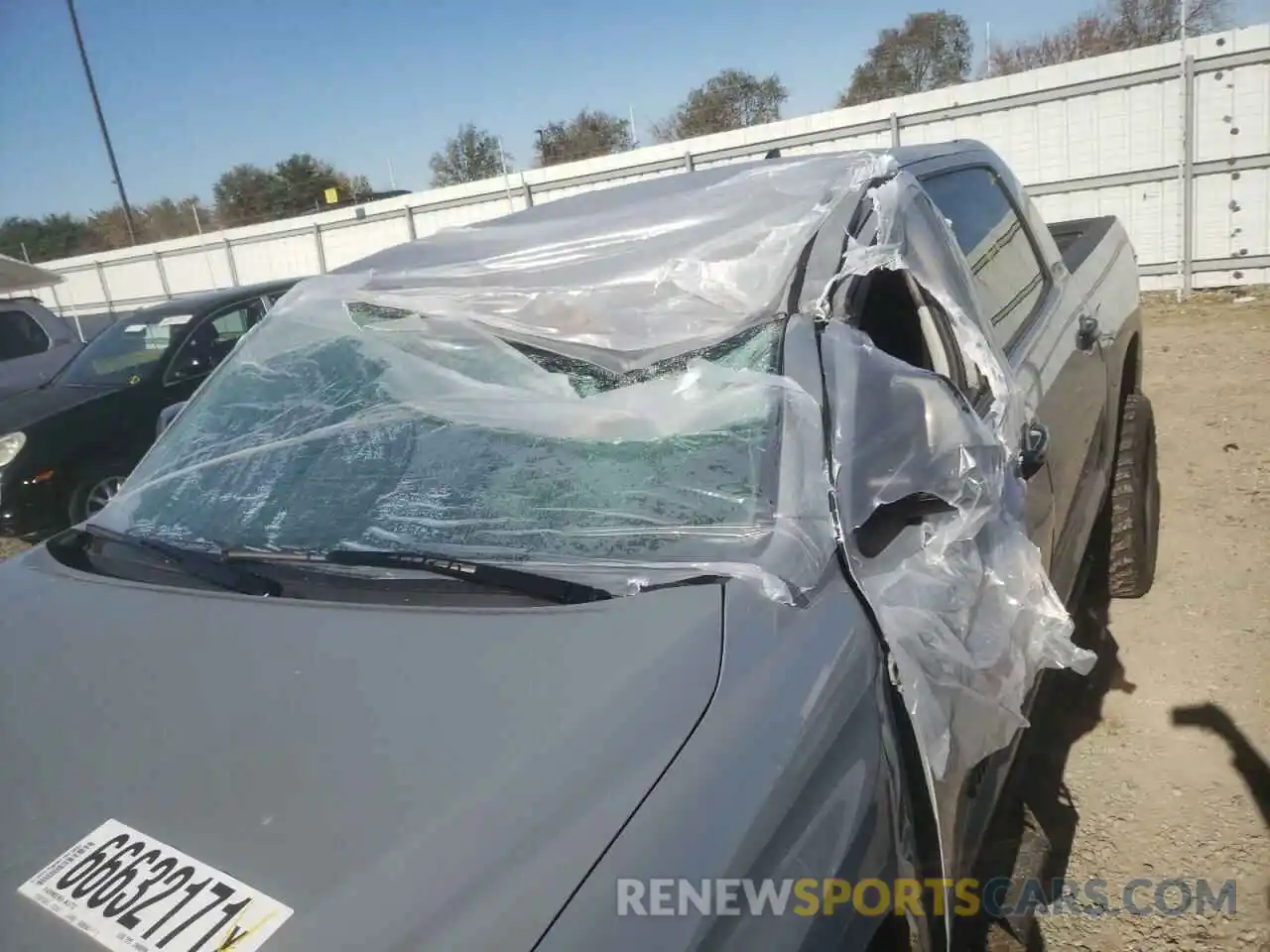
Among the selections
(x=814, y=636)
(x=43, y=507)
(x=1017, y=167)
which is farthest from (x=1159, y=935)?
(x=1017, y=167)

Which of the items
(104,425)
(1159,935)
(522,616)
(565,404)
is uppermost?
(565,404)

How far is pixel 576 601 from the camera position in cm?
137

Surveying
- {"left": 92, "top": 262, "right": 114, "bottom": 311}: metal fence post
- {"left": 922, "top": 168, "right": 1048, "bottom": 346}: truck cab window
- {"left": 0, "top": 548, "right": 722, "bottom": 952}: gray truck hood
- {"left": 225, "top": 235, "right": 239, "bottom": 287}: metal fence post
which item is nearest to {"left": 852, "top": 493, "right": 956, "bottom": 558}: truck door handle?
{"left": 0, "top": 548, "right": 722, "bottom": 952}: gray truck hood

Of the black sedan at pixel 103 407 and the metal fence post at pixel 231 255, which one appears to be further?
the metal fence post at pixel 231 255

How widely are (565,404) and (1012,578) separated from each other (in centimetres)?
95

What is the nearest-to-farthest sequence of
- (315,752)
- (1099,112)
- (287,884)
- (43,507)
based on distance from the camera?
(287,884) → (315,752) → (43,507) → (1099,112)

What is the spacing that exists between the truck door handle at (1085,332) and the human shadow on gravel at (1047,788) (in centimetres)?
83

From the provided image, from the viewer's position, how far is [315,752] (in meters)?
1.16

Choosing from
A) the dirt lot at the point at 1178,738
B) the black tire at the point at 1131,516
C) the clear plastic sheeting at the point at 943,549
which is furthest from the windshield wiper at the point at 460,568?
the black tire at the point at 1131,516

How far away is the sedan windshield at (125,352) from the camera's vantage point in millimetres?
6305

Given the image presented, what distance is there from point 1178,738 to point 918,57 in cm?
2717

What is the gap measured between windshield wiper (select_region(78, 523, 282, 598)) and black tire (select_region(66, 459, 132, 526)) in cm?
455

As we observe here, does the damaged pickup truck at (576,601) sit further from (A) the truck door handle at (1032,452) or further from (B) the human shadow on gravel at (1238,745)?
(B) the human shadow on gravel at (1238,745)

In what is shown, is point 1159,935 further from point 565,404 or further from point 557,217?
point 557,217
